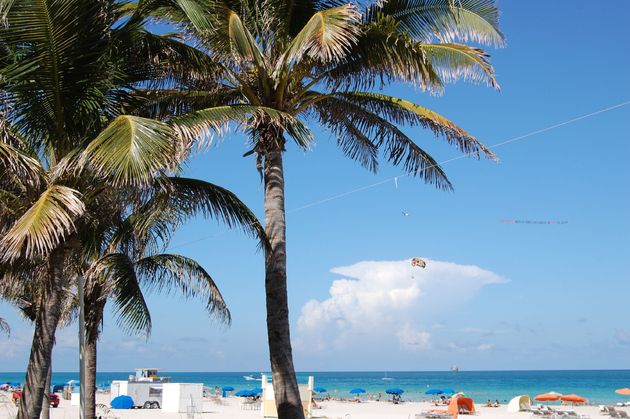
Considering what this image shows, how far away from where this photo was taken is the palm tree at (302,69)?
898 centimetres

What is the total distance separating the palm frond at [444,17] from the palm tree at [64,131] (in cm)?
336

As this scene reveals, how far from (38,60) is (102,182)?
1541 mm

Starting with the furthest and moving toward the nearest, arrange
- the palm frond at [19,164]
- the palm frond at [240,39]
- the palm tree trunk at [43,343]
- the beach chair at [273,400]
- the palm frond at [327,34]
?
the beach chair at [273,400], the palm frond at [240,39], the palm tree trunk at [43,343], the palm frond at [327,34], the palm frond at [19,164]

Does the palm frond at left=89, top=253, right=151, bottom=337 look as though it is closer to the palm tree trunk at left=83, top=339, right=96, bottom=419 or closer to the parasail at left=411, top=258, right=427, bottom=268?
the palm tree trunk at left=83, top=339, right=96, bottom=419

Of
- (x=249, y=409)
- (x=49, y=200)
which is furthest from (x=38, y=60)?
(x=249, y=409)

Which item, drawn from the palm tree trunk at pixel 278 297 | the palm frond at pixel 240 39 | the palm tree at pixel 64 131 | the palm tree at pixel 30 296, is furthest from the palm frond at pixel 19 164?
the palm tree trunk at pixel 278 297

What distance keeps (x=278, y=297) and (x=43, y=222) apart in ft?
10.5

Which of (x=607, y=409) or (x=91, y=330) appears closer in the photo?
(x=91, y=330)

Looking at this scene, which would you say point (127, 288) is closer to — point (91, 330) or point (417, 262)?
point (91, 330)

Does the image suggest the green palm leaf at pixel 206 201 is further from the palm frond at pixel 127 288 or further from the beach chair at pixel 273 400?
the beach chair at pixel 273 400

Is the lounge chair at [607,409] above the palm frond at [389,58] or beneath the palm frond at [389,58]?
beneath

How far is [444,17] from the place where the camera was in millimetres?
10289

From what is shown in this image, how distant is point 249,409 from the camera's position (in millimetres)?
37500

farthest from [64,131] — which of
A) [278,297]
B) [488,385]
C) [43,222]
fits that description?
[488,385]
